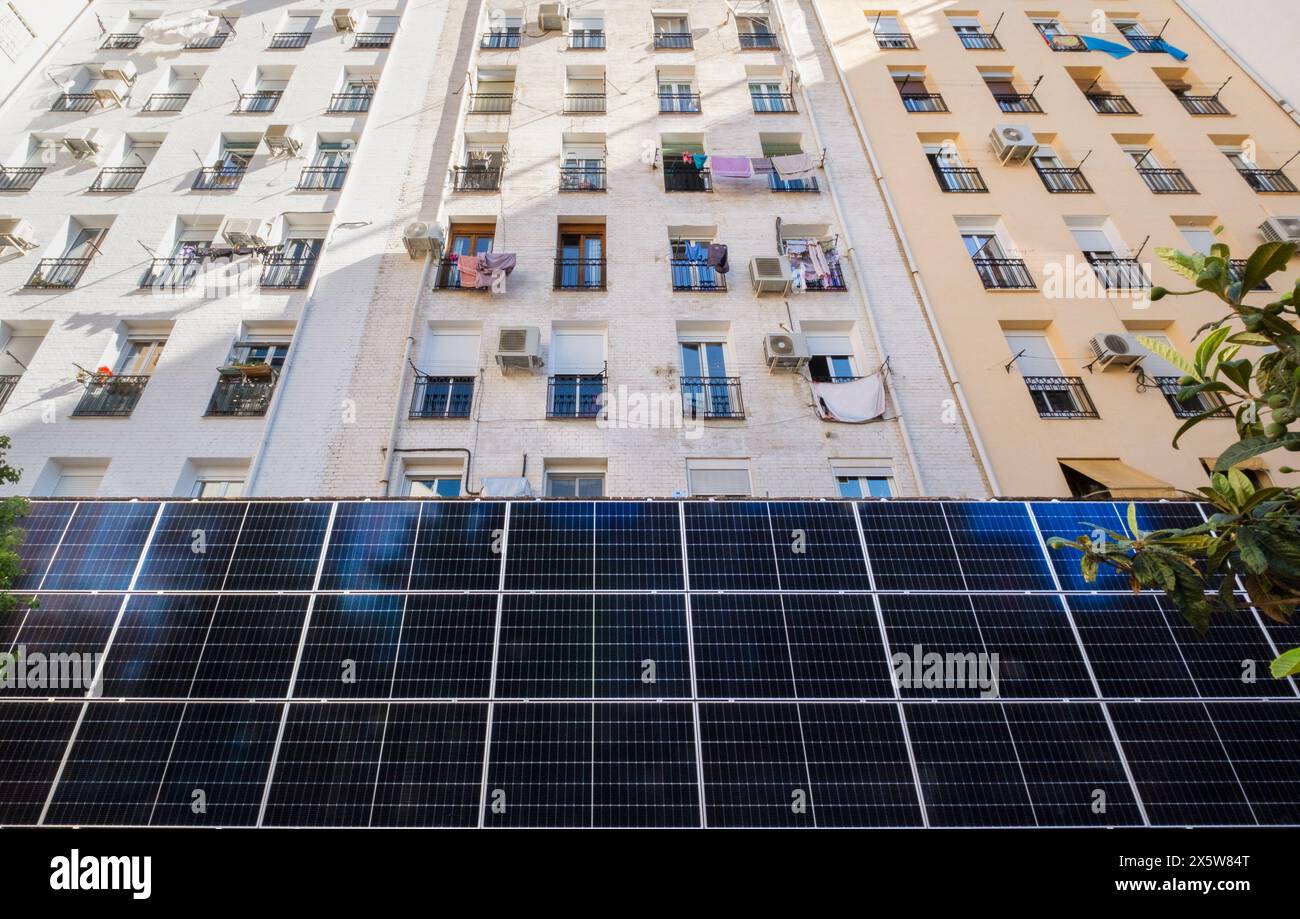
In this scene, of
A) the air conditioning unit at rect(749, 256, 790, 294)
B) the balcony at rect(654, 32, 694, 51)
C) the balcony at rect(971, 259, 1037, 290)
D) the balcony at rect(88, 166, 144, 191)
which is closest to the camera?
the air conditioning unit at rect(749, 256, 790, 294)

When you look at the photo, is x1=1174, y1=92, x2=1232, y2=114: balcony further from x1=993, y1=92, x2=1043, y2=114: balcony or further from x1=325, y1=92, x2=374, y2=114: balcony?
x1=325, y1=92, x2=374, y2=114: balcony

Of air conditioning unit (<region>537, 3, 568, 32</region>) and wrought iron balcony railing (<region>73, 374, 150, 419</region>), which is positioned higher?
air conditioning unit (<region>537, 3, 568, 32</region>)

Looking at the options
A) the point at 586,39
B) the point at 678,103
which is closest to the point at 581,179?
the point at 678,103

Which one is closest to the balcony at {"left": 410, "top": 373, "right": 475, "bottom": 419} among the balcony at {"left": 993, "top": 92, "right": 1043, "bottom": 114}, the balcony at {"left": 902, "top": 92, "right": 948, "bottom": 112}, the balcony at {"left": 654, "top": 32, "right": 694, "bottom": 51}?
the balcony at {"left": 654, "top": 32, "right": 694, "bottom": 51}

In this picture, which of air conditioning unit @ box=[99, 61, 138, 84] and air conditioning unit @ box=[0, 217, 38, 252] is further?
air conditioning unit @ box=[99, 61, 138, 84]

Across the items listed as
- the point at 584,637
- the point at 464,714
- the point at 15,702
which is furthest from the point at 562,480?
the point at 15,702

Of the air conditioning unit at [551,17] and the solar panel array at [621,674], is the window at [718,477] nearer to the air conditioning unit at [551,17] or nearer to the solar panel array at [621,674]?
the solar panel array at [621,674]

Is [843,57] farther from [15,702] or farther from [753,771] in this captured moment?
[15,702]
